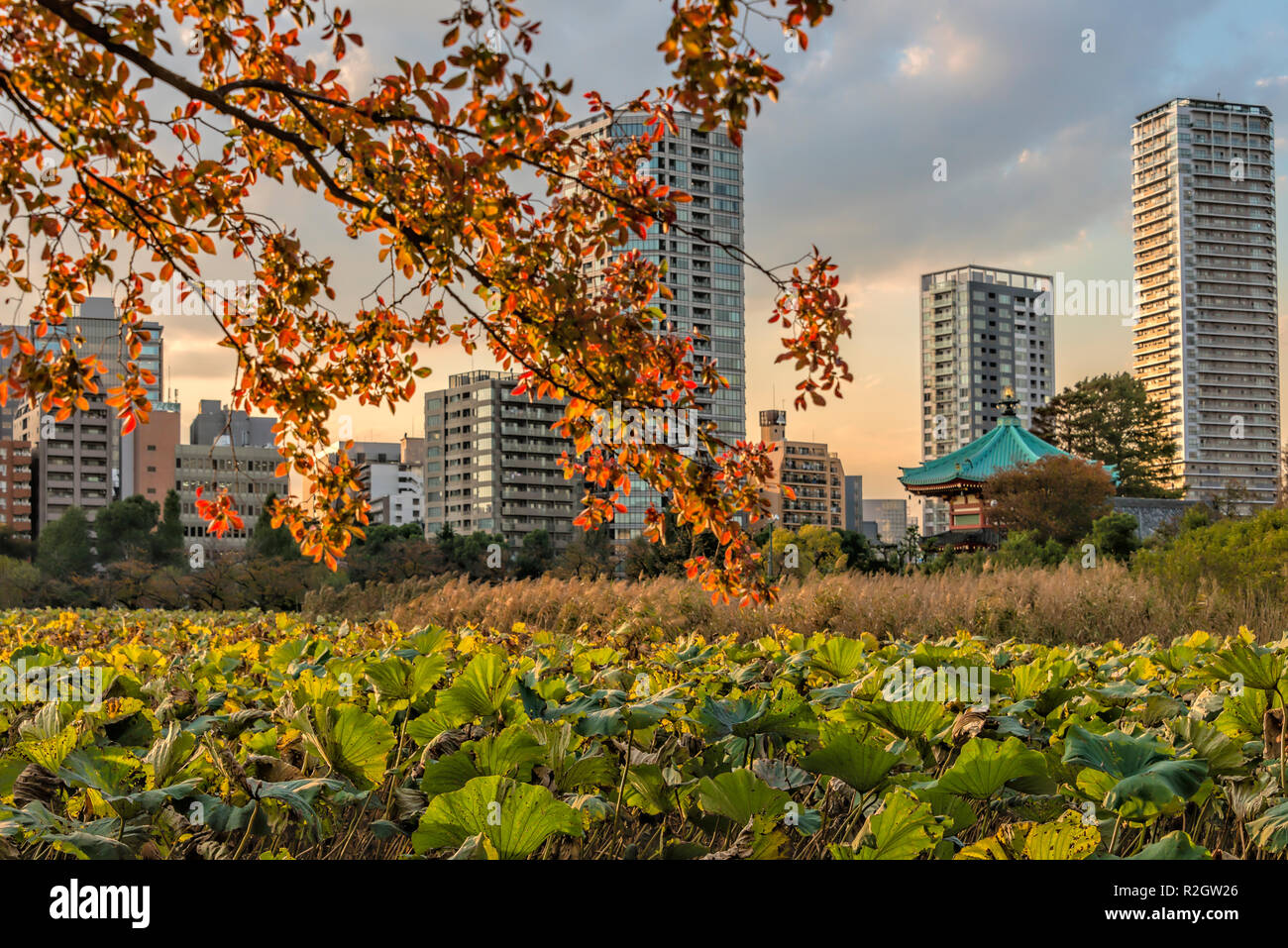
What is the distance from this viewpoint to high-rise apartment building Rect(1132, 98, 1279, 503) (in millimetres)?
63000

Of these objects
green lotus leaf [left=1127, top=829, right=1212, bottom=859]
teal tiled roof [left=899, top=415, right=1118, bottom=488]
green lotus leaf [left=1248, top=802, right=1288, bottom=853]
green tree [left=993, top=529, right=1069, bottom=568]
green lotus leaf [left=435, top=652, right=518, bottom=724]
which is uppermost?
teal tiled roof [left=899, top=415, right=1118, bottom=488]

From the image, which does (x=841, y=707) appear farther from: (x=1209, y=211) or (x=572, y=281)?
(x=1209, y=211)

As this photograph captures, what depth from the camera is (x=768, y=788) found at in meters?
1.36

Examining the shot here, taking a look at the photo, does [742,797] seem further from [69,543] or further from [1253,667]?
[69,543]

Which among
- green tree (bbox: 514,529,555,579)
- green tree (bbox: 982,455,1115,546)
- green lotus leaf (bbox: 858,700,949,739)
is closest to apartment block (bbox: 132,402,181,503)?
green tree (bbox: 514,529,555,579)

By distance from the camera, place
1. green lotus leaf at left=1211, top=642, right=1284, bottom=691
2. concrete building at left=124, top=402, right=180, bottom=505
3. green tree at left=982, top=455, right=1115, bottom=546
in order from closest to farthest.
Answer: green lotus leaf at left=1211, top=642, right=1284, bottom=691 < green tree at left=982, top=455, right=1115, bottom=546 < concrete building at left=124, top=402, right=180, bottom=505

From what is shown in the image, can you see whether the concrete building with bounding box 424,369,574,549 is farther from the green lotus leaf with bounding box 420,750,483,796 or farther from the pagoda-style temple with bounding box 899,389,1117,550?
the green lotus leaf with bounding box 420,750,483,796

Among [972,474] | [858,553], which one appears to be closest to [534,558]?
[858,553]

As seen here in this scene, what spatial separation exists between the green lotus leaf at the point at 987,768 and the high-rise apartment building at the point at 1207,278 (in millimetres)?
68452

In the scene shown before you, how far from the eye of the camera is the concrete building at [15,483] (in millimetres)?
85750

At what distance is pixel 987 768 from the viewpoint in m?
1.43

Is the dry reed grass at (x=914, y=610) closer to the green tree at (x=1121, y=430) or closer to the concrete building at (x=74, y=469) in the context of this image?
the green tree at (x=1121, y=430)

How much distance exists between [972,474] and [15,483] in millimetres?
85429

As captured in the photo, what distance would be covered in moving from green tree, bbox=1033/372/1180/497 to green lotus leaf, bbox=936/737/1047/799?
2074 inches
